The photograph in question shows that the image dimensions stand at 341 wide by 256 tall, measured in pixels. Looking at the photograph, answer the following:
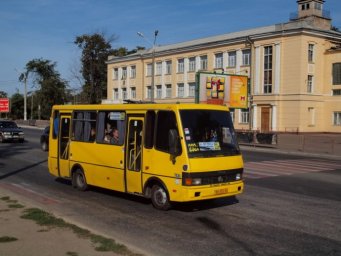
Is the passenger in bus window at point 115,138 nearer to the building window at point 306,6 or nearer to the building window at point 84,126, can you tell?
the building window at point 84,126

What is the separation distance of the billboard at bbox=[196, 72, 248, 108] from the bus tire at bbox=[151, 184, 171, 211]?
109 ft

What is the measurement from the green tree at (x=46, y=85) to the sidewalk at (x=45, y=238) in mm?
89254

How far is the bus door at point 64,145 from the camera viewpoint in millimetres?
13070

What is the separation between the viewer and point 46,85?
9812 cm

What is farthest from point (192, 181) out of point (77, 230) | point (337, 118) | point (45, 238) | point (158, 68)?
point (158, 68)

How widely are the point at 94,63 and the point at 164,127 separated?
285ft

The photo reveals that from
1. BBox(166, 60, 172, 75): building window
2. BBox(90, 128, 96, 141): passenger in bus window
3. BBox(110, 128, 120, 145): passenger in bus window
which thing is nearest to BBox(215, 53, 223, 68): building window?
BBox(166, 60, 172, 75): building window

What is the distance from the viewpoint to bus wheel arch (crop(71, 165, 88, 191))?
1251cm

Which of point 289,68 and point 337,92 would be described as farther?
point 337,92

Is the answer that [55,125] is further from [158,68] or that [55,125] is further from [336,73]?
[158,68]

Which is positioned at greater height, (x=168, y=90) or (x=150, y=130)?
(x=168, y=90)

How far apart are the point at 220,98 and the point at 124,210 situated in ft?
115

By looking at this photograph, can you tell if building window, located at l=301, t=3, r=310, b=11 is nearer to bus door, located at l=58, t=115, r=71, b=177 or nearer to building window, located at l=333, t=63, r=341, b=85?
building window, located at l=333, t=63, r=341, b=85

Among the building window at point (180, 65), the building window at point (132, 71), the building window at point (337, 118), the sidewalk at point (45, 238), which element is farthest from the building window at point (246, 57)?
the sidewalk at point (45, 238)
